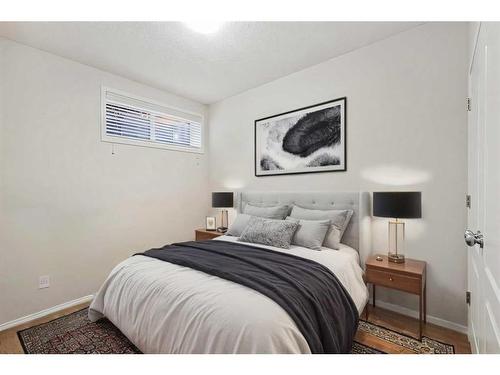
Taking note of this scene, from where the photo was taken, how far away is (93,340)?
1941 millimetres

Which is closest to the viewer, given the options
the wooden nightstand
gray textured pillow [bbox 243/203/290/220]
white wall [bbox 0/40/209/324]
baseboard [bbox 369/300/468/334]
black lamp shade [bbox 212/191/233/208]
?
the wooden nightstand

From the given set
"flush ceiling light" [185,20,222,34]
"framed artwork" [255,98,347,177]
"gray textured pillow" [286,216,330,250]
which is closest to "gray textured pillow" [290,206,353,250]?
"gray textured pillow" [286,216,330,250]

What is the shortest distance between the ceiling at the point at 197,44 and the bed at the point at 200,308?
195cm

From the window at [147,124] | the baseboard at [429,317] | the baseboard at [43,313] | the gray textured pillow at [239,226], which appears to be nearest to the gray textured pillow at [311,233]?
the gray textured pillow at [239,226]

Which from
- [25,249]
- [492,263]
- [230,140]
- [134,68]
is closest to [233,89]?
[230,140]

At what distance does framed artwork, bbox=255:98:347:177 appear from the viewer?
9.15 feet

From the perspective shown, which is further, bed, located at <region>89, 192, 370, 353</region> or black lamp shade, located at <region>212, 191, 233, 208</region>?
black lamp shade, located at <region>212, 191, 233, 208</region>

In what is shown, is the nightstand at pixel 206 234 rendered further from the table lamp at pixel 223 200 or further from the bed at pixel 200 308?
the bed at pixel 200 308

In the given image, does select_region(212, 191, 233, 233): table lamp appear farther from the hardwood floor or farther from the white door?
the white door

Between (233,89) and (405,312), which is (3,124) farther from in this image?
(405,312)

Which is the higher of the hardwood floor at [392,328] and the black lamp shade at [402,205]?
the black lamp shade at [402,205]

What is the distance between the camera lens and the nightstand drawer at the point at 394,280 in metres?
1.94

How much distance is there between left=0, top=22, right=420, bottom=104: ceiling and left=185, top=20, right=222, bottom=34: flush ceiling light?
0.16 ft
